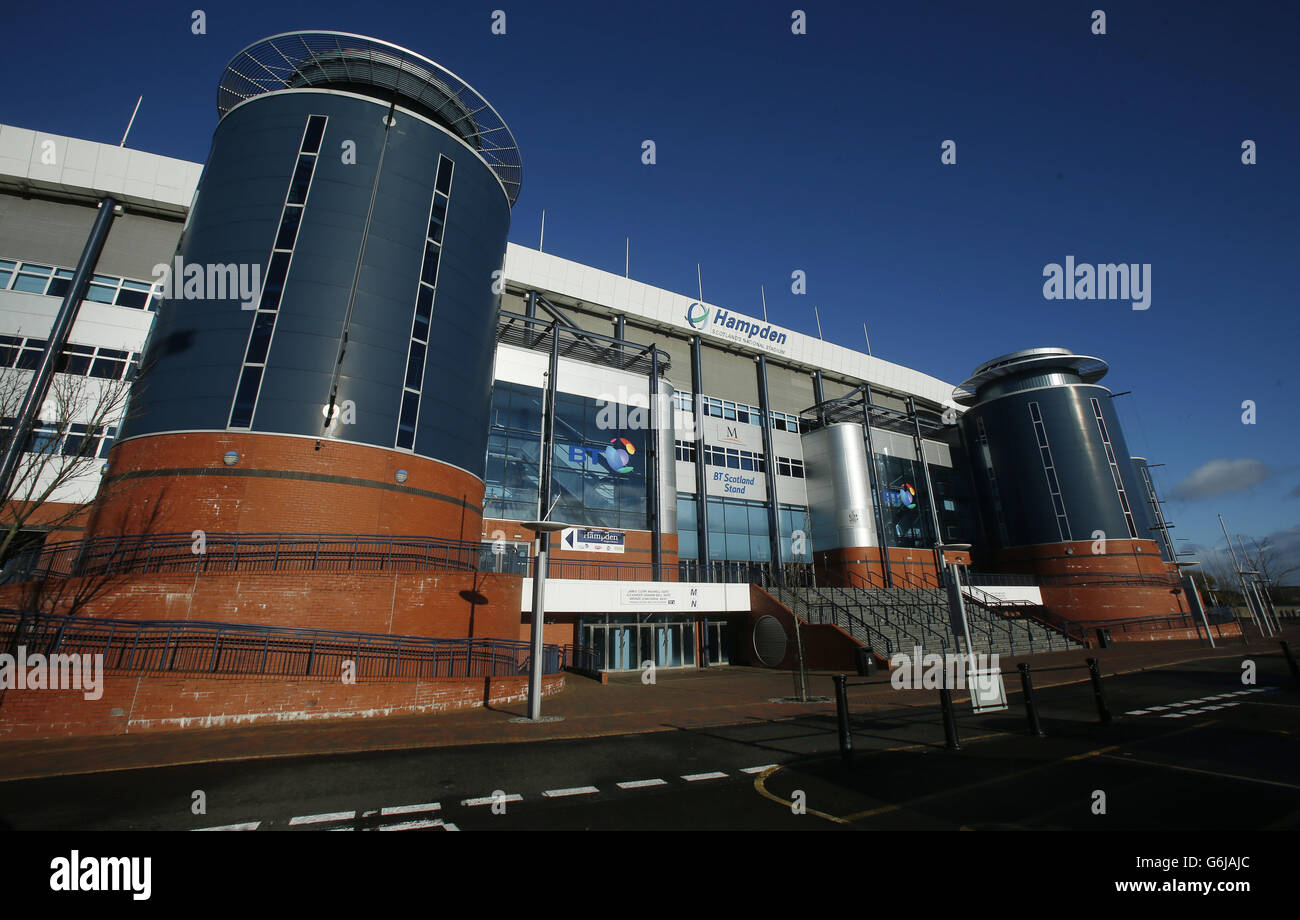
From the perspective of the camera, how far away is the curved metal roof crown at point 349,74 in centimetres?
2116

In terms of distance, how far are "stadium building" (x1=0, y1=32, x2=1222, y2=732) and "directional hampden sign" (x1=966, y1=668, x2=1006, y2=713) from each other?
4.04 meters

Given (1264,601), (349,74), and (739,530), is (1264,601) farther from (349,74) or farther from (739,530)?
(349,74)

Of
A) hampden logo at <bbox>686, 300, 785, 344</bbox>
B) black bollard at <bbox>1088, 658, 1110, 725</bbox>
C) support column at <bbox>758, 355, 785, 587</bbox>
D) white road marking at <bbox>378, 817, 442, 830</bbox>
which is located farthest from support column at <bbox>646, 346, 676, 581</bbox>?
white road marking at <bbox>378, 817, 442, 830</bbox>

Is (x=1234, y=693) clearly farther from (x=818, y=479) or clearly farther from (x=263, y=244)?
(x=263, y=244)

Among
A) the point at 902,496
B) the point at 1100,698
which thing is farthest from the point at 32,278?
the point at 902,496

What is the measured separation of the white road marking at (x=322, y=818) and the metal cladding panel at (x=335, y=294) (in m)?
14.0

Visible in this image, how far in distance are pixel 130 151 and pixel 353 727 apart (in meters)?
32.8

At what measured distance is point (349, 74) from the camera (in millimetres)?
22109

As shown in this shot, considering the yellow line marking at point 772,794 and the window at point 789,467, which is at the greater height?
the window at point 789,467

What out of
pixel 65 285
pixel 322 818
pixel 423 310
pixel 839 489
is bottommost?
pixel 322 818

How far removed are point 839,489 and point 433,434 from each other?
28706 mm

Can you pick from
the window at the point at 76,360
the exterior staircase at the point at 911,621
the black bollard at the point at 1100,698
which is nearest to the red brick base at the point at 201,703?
the black bollard at the point at 1100,698

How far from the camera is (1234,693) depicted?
13.2 m

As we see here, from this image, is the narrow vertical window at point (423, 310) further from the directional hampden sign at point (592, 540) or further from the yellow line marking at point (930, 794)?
the yellow line marking at point (930, 794)
